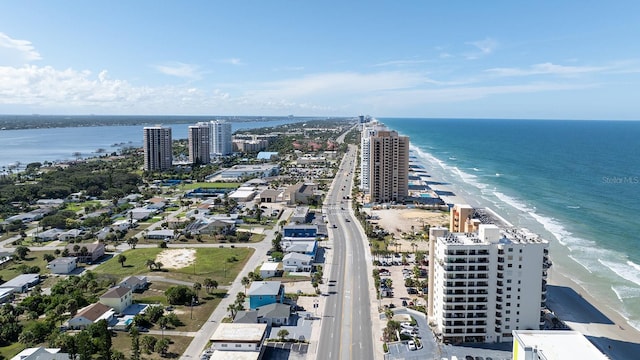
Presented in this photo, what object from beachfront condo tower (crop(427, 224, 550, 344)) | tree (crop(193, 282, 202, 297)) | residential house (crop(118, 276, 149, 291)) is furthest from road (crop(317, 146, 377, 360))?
residential house (crop(118, 276, 149, 291))

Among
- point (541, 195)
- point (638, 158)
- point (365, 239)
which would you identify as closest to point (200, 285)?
point (365, 239)

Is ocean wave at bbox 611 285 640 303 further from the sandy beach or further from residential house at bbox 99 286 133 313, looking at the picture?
residential house at bbox 99 286 133 313

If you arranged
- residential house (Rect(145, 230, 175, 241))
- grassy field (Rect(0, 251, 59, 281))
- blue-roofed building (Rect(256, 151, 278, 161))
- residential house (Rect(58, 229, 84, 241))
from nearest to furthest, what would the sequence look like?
grassy field (Rect(0, 251, 59, 281)), residential house (Rect(145, 230, 175, 241)), residential house (Rect(58, 229, 84, 241)), blue-roofed building (Rect(256, 151, 278, 161))

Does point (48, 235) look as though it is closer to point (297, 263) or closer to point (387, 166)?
point (297, 263)

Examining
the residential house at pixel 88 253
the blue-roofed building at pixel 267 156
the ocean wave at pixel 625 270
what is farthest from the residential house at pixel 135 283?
the blue-roofed building at pixel 267 156

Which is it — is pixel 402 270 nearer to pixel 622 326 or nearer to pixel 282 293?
pixel 282 293

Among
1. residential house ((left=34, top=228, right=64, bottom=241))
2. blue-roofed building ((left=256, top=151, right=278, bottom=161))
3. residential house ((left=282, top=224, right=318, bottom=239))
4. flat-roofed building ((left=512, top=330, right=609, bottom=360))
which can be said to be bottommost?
residential house ((left=34, top=228, right=64, bottom=241))
